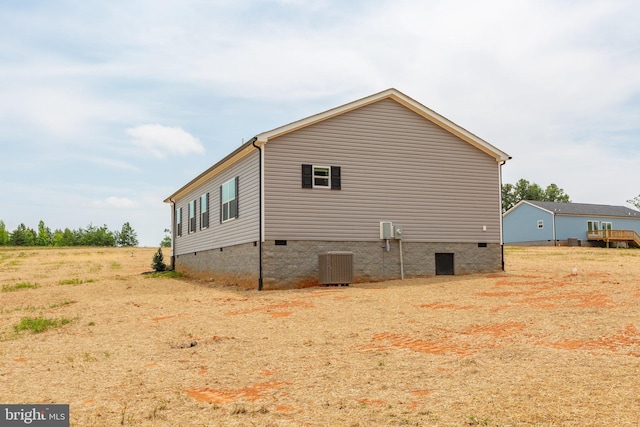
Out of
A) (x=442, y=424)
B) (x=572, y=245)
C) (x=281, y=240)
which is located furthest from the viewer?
(x=572, y=245)

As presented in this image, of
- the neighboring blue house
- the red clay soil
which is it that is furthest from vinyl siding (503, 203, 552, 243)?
the red clay soil

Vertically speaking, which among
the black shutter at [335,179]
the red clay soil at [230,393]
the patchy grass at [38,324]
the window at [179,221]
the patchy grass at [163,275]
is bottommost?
the red clay soil at [230,393]

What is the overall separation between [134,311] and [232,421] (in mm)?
9408

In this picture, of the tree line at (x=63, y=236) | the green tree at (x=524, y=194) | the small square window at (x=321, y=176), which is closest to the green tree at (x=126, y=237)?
the tree line at (x=63, y=236)

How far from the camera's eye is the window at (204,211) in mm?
26375

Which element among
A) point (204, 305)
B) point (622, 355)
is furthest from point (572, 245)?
point (622, 355)

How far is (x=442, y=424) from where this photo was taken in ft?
17.8

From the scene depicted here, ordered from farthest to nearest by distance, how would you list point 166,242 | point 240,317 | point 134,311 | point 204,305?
1. point 166,242
2. point 204,305
3. point 134,311
4. point 240,317

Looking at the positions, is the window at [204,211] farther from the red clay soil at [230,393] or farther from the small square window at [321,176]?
the red clay soil at [230,393]

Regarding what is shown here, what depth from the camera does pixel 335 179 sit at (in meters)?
19.6

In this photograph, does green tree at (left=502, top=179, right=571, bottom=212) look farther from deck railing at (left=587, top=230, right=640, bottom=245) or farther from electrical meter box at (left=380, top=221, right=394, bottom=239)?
electrical meter box at (left=380, top=221, right=394, bottom=239)

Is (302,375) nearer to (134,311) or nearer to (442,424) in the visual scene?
(442,424)

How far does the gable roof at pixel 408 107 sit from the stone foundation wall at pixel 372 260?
3.48 m

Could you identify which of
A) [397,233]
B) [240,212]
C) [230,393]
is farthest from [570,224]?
[230,393]
